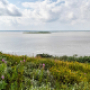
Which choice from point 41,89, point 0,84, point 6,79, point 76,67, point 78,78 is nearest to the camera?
point 41,89

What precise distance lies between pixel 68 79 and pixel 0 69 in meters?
2.04

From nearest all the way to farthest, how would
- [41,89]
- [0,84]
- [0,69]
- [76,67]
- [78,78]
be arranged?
[41,89], [0,84], [0,69], [78,78], [76,67]

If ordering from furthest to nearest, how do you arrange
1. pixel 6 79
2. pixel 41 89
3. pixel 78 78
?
pixel 78 78 → pixel 6 79 → pixel 41 89

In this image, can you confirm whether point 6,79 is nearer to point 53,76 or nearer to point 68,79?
point 53,76

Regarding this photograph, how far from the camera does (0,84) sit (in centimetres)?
252

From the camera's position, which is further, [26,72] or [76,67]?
[76,67]

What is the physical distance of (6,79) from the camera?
9.30ft

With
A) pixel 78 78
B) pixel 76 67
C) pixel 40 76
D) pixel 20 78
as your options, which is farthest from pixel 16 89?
pixel 76 67

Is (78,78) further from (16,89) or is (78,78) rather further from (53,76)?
(16,89)

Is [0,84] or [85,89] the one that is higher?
[0,84]

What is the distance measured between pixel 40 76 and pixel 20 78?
1.87 ft

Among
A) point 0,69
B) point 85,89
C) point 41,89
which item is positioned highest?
point 0,69

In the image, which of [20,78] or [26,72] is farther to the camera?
[26,72]

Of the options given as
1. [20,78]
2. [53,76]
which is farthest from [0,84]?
[53,76]
